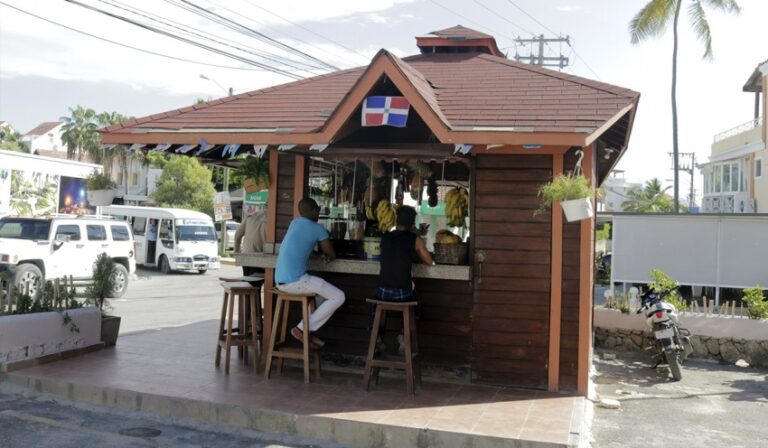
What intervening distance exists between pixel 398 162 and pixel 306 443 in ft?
13.4

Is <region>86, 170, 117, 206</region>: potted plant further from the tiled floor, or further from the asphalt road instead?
the tiled floor

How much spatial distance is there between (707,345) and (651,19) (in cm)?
1830

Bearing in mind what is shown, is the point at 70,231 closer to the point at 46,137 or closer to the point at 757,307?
the point at 757,307

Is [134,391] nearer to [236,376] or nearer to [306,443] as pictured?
[236,376]

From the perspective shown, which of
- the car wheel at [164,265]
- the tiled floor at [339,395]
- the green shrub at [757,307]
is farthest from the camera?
the car wheel at [164,265]

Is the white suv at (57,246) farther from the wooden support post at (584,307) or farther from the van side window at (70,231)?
the wooden support post at (584,307)

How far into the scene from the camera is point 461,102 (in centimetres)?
794

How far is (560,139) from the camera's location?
6633mm

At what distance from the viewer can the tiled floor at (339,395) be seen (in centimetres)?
621

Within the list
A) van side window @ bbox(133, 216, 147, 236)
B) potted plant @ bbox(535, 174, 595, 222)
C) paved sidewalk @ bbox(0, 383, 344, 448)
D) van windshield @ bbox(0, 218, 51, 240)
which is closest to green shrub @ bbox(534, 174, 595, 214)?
potted plant @ bbox(535, 174, 595, 222)

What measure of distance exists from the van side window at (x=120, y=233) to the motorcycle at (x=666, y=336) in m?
13.7

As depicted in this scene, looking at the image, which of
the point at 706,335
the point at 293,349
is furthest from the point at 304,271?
the point at 706,335

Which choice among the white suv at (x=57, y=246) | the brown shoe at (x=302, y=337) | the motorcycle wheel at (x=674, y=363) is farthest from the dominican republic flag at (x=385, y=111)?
the white suv at (x=57, y=246)

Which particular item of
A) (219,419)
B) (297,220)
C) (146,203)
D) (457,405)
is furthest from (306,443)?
(146,203)
